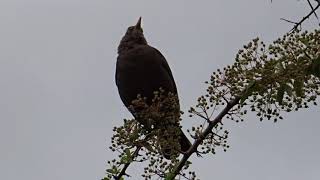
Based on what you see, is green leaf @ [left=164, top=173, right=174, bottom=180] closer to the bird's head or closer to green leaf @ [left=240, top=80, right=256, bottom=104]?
green leaf @ [left=240, top=80, right=256, bottom=104]

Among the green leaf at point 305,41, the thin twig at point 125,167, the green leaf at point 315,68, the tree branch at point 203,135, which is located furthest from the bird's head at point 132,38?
the green leaf at point 315,68

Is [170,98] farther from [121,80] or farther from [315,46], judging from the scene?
[121,80]

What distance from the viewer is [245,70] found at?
2.28 m

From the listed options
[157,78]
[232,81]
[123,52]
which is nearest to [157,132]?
[232,81]

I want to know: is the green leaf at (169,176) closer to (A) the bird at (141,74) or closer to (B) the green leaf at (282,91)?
(B) the green leaf at (282,91)

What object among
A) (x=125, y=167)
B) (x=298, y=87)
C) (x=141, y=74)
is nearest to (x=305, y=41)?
(x=298, y=87)

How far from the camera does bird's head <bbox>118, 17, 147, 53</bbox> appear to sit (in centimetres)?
587

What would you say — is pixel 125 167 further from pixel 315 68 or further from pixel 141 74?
pixel 141 74

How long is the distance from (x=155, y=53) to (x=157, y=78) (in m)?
0.34

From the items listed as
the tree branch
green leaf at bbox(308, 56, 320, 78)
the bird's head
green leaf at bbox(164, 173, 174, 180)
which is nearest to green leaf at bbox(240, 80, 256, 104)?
the tree branch

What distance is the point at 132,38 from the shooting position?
19.9 ft

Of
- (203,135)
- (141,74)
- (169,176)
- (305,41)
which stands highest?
(141,74)

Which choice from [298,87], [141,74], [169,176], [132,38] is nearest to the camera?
[298,87]

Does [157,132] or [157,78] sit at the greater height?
[157,78]
